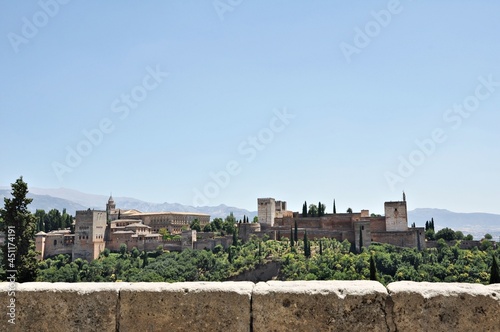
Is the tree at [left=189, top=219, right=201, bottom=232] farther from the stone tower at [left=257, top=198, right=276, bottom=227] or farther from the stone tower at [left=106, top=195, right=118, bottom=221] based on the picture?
the stone tower at [left=106, top=195, right=118, bottom=221]

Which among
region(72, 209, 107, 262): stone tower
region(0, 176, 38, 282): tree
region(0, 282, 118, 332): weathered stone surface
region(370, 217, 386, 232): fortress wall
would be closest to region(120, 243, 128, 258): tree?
region(72, 209, 107, 262): stone tower

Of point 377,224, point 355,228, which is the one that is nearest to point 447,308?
point 355,228

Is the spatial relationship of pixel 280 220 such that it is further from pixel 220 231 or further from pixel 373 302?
pixel 373 302

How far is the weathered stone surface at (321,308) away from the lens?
3.26 metres

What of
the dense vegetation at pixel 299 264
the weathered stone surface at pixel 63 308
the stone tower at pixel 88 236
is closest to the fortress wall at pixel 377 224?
the dense vegetation at pixel 299 264

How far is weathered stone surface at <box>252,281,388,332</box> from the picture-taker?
326 cm

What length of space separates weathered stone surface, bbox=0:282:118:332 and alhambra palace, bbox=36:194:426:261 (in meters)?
56.6

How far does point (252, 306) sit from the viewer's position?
133 inches

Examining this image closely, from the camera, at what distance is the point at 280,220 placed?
70.0 m

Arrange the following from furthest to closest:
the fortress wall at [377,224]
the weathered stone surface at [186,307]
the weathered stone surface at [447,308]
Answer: the fortress wall at [377,224], the weathered stone surface at [186,307], the weathered stone surface at [447,308]

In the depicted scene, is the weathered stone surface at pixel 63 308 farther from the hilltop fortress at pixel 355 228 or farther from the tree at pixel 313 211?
the tree at pixel 313 211

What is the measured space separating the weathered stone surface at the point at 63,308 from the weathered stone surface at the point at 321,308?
45.0 inches

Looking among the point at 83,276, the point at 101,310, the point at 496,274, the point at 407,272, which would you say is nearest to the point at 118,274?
the point at 83,276

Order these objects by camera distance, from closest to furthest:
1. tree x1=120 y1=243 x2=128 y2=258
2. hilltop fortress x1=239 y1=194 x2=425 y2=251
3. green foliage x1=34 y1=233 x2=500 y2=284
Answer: green foliage x1=34 y1=233 x2=500 y2=284 → hilltop fortress x1=239 y1=194 x2=425 y2=251 → tree x1=120 y1=243 x2=128 y2=258
